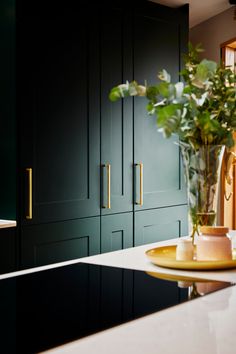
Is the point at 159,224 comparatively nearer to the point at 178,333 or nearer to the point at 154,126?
the point at 154,126

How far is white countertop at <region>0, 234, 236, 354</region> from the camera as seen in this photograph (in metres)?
0.93

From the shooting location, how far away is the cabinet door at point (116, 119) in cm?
372

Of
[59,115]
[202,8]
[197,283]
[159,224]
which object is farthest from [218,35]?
[197,283]

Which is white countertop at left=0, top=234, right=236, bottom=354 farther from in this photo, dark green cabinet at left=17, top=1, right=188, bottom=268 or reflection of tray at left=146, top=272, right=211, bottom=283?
dark green cabinet at left=17, top=1, right=188, bottom=268

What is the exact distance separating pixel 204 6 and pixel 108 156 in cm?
176

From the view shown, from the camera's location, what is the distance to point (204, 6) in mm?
4691

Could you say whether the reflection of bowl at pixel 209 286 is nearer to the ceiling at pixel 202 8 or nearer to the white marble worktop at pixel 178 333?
the white marble worktop at pixel 178 333

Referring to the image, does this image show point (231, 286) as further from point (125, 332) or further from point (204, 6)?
point (204, 6)

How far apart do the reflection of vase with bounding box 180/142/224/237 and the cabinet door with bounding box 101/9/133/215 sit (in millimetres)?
1955

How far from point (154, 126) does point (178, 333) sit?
10.5 feet

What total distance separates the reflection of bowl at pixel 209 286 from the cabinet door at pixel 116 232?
7.49 feet

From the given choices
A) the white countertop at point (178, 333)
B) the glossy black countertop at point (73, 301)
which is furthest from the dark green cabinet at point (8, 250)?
the white countertop at point (178, 333)

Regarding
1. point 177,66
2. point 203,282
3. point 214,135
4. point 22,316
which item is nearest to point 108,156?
point 177,66

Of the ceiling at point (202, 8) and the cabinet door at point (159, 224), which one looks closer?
the cabinet door at point (159, 224)
